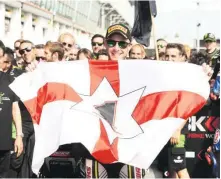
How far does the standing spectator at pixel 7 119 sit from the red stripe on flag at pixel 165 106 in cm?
197

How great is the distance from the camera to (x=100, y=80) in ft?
15.2

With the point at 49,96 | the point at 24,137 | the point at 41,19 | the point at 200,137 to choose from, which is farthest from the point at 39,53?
the point at 41,19

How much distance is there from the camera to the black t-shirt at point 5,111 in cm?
591

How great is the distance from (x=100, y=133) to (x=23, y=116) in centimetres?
246

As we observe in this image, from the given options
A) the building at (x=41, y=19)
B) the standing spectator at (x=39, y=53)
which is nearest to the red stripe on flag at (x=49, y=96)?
the standing spectator at (x=39, y=53)

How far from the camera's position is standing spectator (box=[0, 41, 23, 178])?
5922mm

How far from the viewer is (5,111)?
19.5ft

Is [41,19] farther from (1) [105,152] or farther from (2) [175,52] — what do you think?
(1) [105,152]

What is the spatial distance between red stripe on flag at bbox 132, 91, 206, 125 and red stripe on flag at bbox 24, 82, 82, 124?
55cm

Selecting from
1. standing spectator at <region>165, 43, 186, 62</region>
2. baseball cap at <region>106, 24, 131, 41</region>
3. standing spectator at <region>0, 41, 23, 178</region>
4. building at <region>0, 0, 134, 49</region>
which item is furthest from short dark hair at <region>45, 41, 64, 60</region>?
building at <region>0, 0, 134, 49</region>

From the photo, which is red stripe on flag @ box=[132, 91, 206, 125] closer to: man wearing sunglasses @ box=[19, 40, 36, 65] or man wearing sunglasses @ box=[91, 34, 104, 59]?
man wearing sunglasses @ box=[19, 40, 36, 65]

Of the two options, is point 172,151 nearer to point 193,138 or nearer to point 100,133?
point 193,138

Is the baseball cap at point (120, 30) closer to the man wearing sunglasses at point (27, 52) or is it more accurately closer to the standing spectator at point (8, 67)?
the standing spectator at point (8, 67)

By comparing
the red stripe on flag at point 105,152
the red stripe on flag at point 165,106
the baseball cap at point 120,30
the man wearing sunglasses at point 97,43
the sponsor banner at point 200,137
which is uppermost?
the baseball cap at point 120,30
